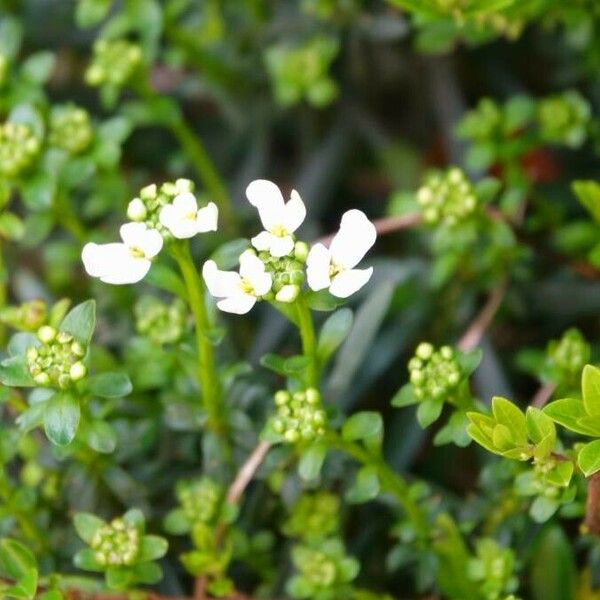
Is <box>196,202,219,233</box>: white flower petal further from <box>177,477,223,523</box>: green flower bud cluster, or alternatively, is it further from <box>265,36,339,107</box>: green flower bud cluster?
<box>265,36,339,107</box>: green flower bud cluster

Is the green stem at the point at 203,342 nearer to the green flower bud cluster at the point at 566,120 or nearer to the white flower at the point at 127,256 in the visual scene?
the white flower at the point at 127,256

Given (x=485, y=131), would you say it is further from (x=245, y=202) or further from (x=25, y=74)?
(x=25, y=74)

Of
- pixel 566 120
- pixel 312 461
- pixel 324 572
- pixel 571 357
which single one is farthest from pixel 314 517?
pixel 566 120

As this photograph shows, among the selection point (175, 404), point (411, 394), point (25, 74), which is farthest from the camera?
point (25, 74)

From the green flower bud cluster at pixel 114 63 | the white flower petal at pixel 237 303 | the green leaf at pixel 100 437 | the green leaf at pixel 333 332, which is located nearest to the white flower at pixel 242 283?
the white flower petal at pixel 237 303

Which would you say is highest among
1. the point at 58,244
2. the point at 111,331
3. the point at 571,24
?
the point at 571,24

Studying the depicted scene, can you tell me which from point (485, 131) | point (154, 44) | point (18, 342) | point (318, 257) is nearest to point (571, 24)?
point (485, 131)

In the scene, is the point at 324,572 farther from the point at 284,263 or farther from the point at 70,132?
the point at 70,132
